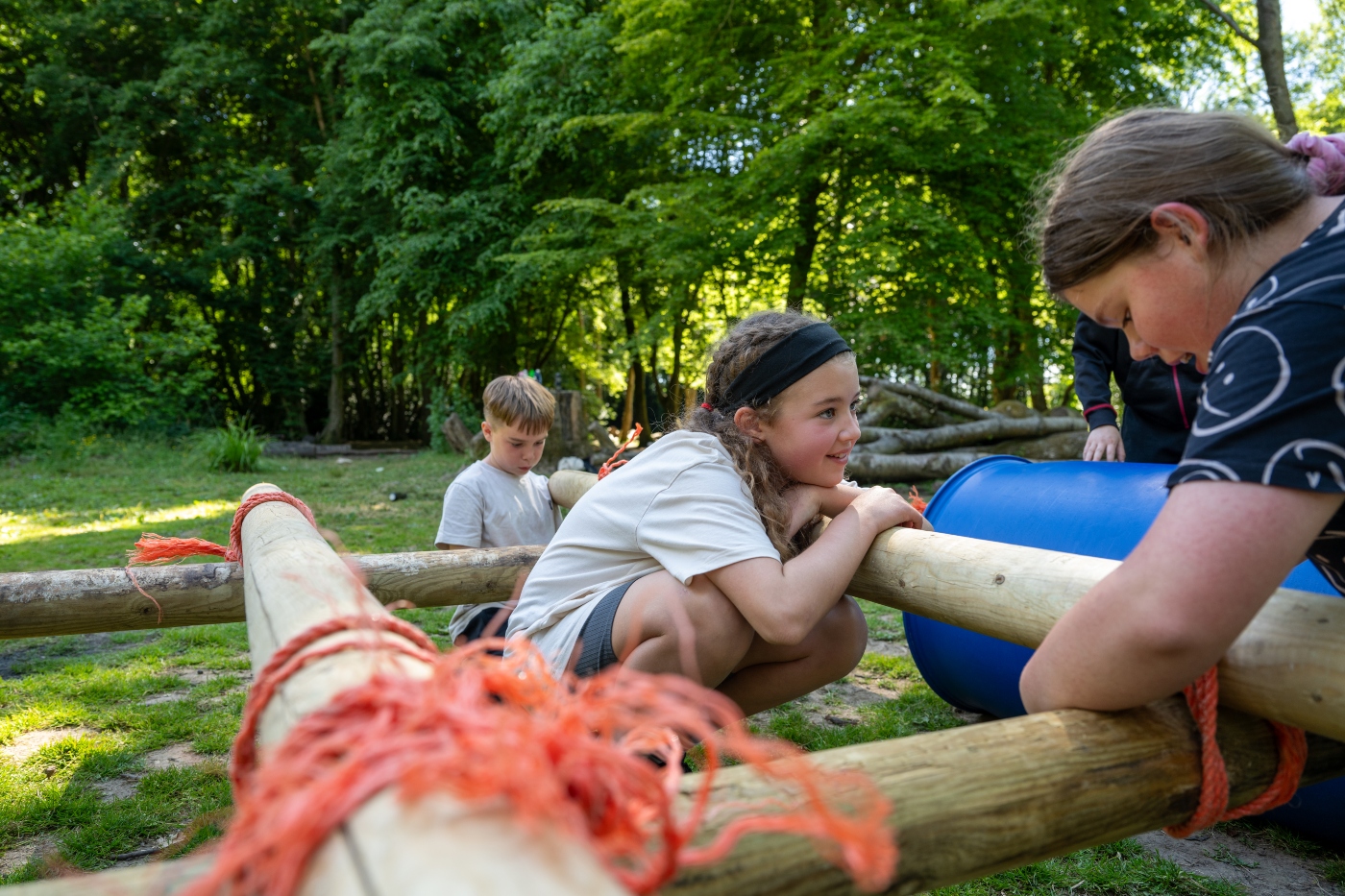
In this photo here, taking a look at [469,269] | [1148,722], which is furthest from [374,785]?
[469,269]

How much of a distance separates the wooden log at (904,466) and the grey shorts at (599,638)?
7323 mm

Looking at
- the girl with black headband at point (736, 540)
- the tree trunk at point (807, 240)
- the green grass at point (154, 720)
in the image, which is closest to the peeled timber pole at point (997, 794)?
the green grass at point (154, 720)

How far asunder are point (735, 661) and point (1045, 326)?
11497 mm

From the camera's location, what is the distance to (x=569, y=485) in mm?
4039

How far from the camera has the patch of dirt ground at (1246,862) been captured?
2414 millimetres

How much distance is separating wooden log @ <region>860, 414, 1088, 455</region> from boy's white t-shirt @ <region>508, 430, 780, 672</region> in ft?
25.3

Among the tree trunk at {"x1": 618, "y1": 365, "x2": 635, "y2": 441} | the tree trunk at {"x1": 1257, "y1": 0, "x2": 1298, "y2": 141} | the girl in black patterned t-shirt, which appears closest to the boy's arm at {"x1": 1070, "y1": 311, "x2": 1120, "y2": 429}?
the girl in black patterned t-shirt

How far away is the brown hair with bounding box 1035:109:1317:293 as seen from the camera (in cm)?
135

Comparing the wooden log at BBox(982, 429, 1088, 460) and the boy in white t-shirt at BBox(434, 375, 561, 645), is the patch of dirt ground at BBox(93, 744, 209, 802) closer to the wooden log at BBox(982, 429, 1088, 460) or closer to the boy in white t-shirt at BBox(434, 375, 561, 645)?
the boy in white t-shirt at BBox(434, 375, 561, 645)

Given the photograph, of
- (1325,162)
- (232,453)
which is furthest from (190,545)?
(232,453)

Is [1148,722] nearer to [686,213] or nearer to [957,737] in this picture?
[957,737]

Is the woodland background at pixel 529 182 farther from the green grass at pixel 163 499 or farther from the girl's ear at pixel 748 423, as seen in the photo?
the girl's ear at pixel 748 423

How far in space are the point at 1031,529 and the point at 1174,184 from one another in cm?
194

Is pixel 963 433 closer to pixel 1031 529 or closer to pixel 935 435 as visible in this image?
pixel 935 435
